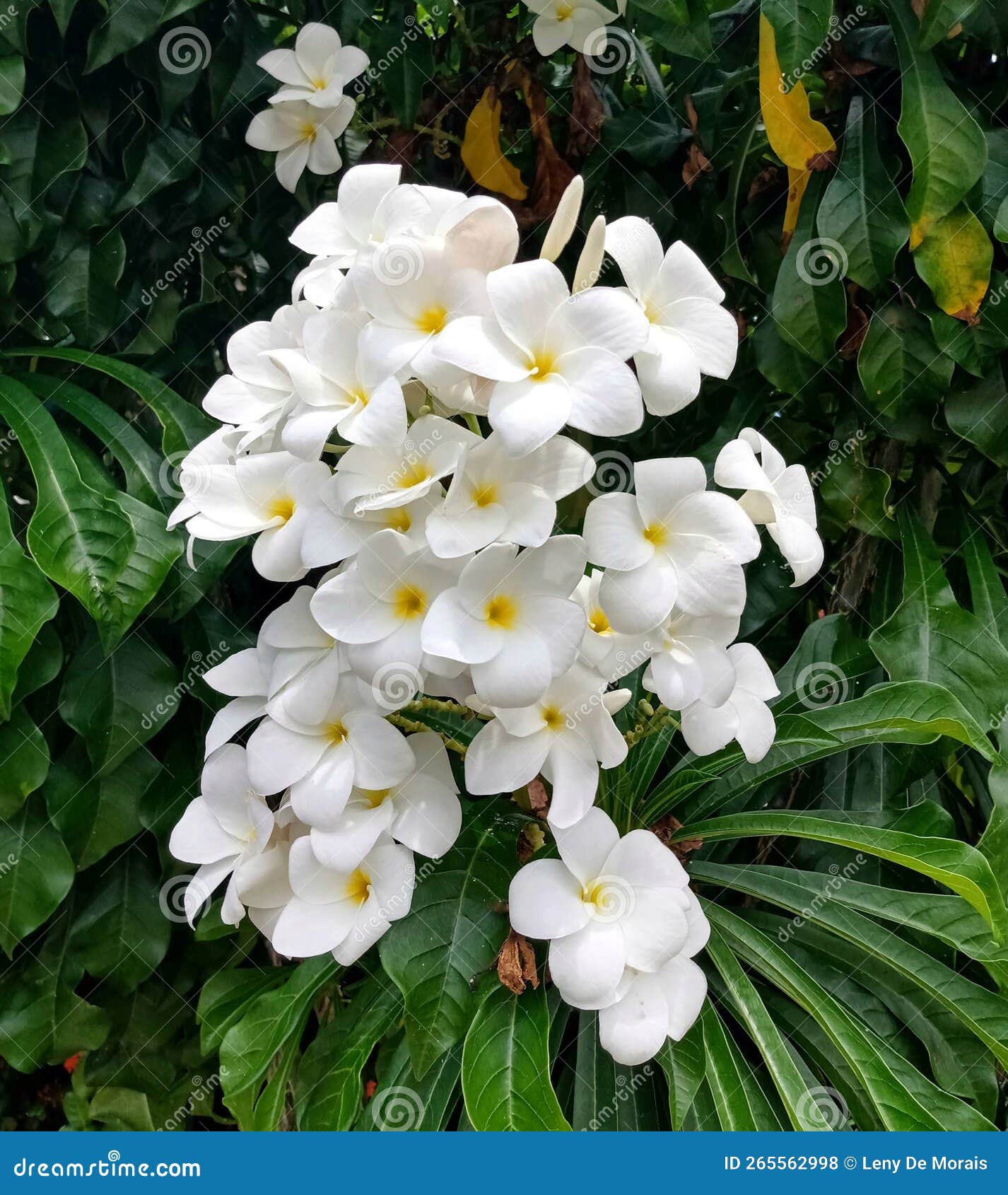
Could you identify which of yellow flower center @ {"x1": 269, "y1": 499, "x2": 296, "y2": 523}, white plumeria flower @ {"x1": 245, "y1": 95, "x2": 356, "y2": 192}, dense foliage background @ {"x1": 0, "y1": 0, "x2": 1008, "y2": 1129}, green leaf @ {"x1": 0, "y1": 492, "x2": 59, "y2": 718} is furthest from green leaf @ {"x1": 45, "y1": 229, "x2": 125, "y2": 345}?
yellow flower center @ {"x1": 269, "y1": 499, "x2": 296, "y2": 523}

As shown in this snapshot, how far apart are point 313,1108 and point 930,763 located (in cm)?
67

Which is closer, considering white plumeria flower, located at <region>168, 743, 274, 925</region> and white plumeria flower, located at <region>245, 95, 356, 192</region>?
white plumeria flower, located at <region>168, 743, 274, 925</region>

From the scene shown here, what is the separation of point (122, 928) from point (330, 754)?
57 centimetres

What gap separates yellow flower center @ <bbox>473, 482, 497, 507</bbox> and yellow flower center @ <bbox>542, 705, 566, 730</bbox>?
0.14m

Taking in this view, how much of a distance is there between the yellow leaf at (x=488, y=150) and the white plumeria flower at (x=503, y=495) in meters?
0.63

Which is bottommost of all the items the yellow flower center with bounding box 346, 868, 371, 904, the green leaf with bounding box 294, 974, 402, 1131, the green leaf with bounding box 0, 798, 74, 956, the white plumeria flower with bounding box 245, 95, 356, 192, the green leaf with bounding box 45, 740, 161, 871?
the green leaf with bounding box 0, 798, 74, 956

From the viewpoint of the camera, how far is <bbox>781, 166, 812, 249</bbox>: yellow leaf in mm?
1015

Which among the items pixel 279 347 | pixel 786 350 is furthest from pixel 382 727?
pixel 786 350

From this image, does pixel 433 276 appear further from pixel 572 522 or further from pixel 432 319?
pixel 572 522

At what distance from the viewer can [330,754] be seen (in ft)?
2.20

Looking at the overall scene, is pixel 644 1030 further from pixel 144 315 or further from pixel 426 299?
pixel 144 315

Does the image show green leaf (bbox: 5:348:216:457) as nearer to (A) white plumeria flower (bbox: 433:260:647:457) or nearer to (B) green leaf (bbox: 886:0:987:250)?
(A) white plumeria flower (bbox: 433:260:647:457)

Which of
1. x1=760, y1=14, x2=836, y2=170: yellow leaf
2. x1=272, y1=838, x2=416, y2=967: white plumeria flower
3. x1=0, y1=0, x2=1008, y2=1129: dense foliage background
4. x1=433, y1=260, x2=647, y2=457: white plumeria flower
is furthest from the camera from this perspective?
x1=760, y1=14, x2=836, y2=170: yellow leaf

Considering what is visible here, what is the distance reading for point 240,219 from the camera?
1197mm
